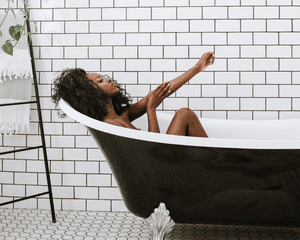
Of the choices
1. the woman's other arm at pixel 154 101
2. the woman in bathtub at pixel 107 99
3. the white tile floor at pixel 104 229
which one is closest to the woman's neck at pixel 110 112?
the woman in bathtub at pixel 107 99

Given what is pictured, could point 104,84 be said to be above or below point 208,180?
above

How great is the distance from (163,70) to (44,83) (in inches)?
37.7

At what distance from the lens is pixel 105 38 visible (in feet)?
7.82

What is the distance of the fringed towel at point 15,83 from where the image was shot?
2176mm

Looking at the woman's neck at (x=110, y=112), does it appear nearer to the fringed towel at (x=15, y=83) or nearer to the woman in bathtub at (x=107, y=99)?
the woman in bathtub at (x=107, y=99)

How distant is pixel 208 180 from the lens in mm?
1467

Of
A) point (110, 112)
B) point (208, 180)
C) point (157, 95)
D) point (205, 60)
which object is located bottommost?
point (208, 180)

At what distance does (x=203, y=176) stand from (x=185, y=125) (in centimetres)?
46

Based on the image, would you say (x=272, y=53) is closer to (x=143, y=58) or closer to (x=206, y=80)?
(x=206, y=80)

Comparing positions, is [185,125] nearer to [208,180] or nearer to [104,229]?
[208,180]

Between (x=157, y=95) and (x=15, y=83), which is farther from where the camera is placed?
(x=15, y=83)

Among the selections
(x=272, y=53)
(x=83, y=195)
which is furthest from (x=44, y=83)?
(x=272, y=53)

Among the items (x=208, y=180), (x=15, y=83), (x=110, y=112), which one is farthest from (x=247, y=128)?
(x=15, y=83)

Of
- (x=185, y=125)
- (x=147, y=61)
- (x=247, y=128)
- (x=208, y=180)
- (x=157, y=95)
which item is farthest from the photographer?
(x=147, y=61)
